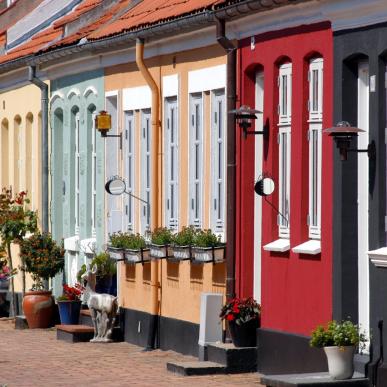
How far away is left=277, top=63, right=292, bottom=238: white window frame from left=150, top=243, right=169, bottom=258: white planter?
3.31m

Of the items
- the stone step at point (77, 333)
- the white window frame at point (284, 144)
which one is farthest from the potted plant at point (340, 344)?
the stone step at point (77, 333)

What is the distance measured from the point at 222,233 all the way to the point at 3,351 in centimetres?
394

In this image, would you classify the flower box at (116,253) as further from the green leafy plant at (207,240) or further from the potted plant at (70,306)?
the green leafy plant at (207,240)

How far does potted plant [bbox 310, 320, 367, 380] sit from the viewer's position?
1747cm

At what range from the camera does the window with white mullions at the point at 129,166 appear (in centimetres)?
2556

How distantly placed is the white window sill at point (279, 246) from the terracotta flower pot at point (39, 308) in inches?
335

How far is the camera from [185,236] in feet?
72.9

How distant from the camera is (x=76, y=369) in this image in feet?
70.3

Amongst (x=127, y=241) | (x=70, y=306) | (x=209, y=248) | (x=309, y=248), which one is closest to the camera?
(x=309, y=248)

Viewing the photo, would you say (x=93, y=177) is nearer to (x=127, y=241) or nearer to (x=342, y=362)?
(x=127, y=241)

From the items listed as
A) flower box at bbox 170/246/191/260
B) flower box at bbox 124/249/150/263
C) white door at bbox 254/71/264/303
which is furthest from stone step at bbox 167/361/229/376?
flower box at bbox 124/249/150/263

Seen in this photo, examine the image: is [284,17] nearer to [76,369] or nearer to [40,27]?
[76,369]

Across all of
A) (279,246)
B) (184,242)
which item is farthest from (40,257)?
(279,246)

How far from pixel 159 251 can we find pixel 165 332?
1.03m
